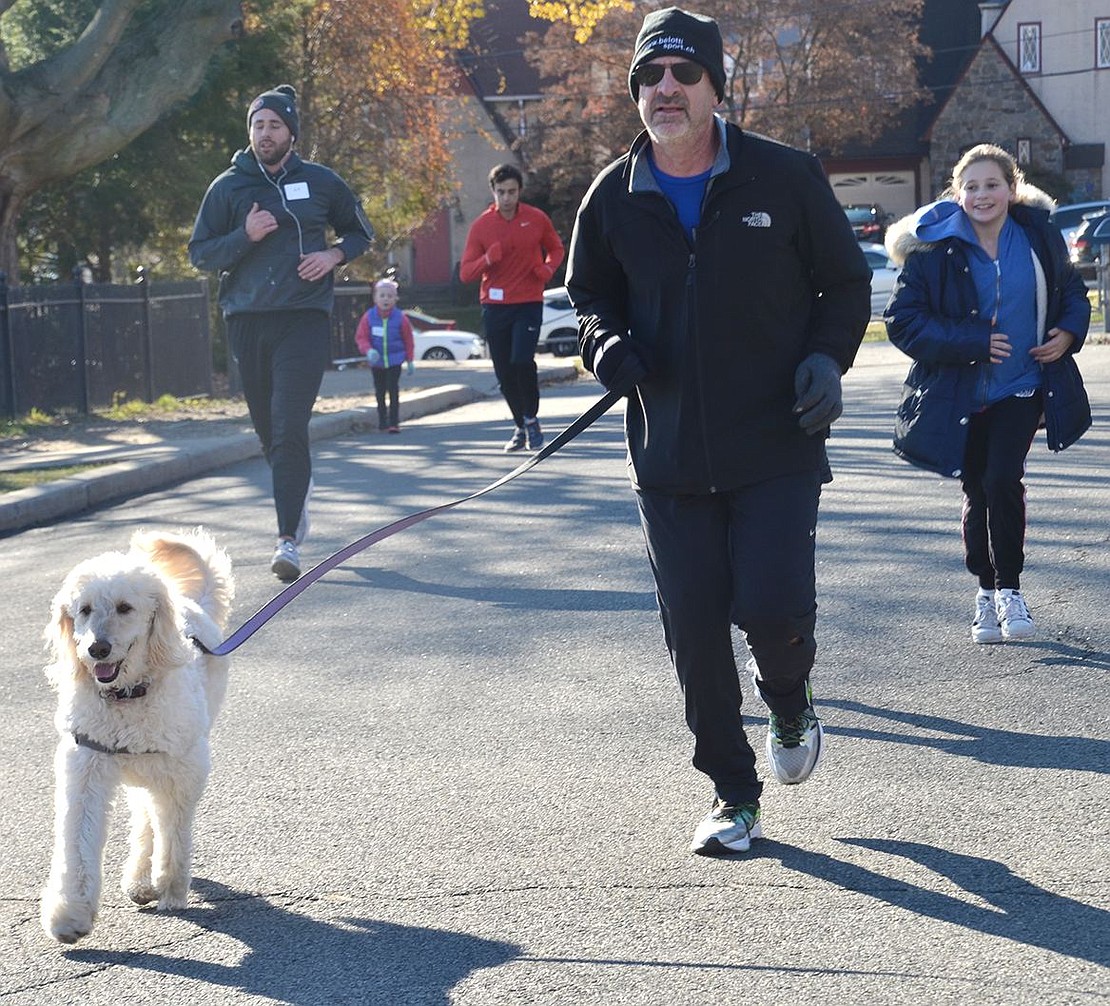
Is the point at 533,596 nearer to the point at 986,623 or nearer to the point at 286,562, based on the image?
the point at 286,562

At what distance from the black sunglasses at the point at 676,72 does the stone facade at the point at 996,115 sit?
186ft

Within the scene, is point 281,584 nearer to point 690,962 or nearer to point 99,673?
point 99,673

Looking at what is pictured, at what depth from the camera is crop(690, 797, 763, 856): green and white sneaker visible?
463 cm

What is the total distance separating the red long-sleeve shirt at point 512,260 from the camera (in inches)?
544

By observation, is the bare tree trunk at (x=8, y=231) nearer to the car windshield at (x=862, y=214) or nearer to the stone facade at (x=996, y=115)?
the car windshield at (x=862, y=214)

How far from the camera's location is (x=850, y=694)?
6309mm

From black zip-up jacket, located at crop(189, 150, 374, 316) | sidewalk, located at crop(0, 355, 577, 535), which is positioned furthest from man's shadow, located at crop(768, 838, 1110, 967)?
sidewalk, located at crop(0, 355, 577, 535)

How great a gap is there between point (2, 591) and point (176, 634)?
4998mm

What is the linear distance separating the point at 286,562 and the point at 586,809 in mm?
3955

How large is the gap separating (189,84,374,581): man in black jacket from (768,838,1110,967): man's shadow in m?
4.67

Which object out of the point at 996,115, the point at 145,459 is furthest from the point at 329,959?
the point at 996,115

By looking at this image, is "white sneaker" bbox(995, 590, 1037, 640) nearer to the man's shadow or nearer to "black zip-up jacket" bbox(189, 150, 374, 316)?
the man's shadow

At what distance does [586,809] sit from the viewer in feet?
16.7

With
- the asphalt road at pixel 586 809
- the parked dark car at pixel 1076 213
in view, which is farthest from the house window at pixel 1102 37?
the asphalt road at pixel 586 809
